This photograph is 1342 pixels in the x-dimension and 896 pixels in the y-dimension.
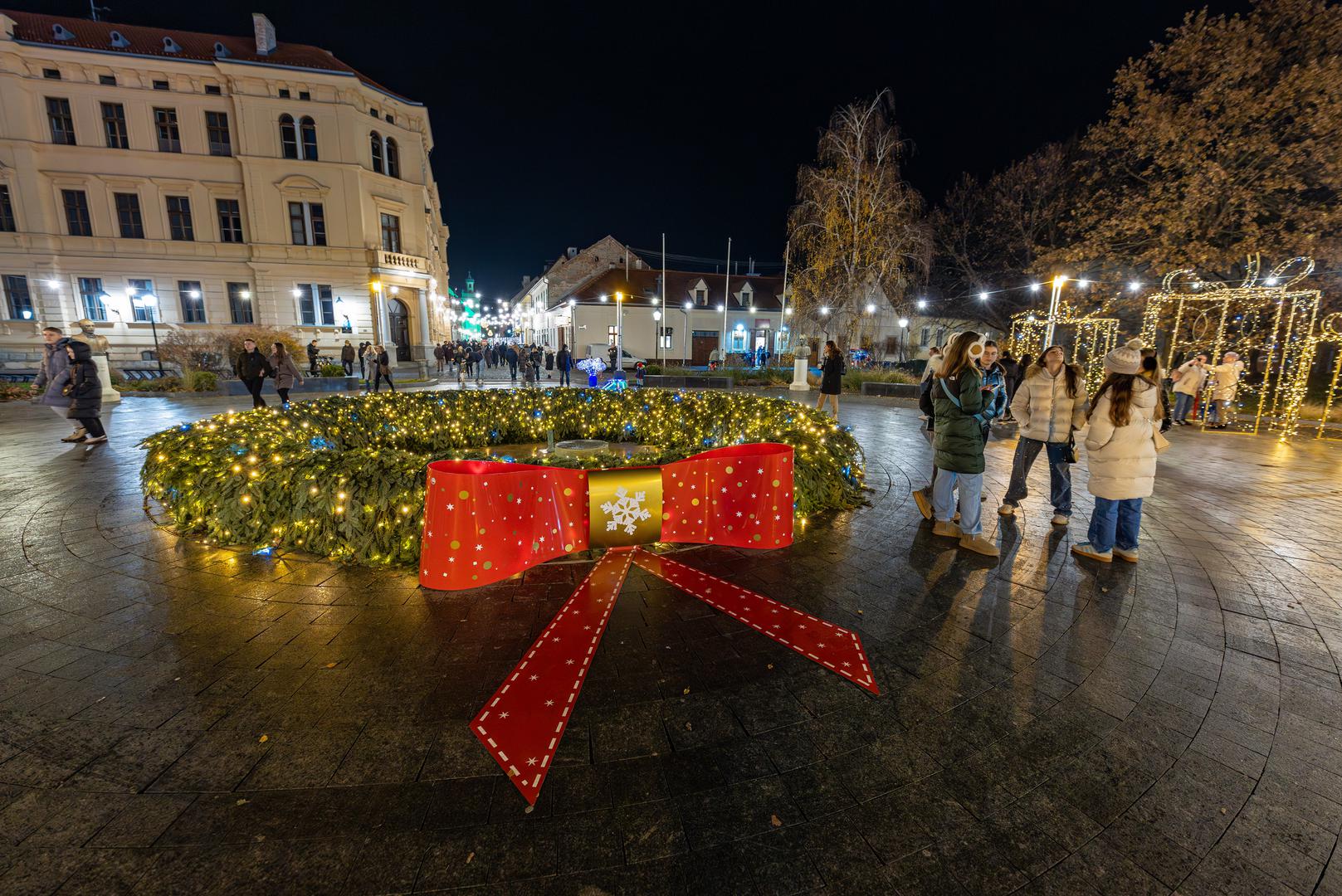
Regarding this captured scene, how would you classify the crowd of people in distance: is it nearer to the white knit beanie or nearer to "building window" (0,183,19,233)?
the white knit beanie

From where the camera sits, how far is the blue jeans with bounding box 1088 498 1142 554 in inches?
200

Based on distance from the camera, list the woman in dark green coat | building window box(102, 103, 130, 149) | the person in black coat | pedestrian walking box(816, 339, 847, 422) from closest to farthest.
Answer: the woman in dark green coat
the person in black coat
pedestrian walking box(816, 339, 847, 422)
building window box(102, 103, 130, 149)

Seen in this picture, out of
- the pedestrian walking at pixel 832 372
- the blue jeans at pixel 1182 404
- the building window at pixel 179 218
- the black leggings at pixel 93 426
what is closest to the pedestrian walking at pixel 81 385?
the black leggings at pixel 93 426

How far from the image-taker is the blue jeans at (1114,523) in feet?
16.7

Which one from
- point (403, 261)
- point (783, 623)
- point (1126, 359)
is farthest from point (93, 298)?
point (1126, 359)

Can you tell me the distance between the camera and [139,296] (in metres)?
27.6

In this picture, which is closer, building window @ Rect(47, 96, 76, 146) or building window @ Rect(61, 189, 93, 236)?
building window @ Rect(47, 96, 76, 146)

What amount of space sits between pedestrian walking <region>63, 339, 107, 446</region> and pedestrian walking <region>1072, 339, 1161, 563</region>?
14.7m

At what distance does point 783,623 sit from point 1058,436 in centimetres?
444

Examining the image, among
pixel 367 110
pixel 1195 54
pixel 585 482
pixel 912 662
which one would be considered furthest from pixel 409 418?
pixel 367 110

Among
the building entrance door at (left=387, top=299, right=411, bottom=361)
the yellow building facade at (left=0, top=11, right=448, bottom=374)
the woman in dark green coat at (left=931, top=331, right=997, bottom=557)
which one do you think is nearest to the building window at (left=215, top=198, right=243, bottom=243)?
the yellow building facade at (left=0, top=11, right=448, bottom=374)

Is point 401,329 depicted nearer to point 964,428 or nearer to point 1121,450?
point 964,428

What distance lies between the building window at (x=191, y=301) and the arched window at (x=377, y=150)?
37.4 ft

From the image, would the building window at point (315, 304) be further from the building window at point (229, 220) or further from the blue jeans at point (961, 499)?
the blue jeans at point (961, 499)
